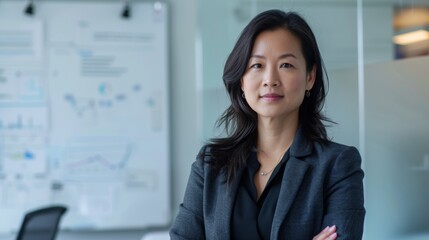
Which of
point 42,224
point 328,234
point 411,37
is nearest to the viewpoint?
point 328,234

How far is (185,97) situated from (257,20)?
2384 millimetres

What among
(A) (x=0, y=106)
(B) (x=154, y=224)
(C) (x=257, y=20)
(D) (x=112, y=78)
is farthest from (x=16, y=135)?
(C) (x=257, y=20)

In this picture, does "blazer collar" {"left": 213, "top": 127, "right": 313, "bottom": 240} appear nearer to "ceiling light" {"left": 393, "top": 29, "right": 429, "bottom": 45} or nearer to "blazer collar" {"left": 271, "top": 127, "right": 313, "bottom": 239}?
"blazer collar" {"left": 271, "top": 127, "right": 313, "bottom": 239}

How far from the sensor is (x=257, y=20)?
1388 millimetres

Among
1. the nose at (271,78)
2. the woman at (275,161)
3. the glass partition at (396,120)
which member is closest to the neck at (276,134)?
the woman at (275,161)

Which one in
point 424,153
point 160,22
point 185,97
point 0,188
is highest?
point 160,22

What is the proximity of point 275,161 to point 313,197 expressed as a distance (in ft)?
0.55

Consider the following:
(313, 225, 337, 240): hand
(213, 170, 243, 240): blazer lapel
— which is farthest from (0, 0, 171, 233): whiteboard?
(313, 225, 337, 240): hand

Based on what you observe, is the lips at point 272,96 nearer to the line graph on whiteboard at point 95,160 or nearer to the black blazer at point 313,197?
the black blazer at point 313,197

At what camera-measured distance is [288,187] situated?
1316 mm

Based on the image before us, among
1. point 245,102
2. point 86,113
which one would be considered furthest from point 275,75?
point 86,113

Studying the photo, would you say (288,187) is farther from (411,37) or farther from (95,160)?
(95,160)

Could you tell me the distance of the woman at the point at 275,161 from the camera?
130cm

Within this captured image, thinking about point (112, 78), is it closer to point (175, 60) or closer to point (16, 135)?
point (175, 60)
